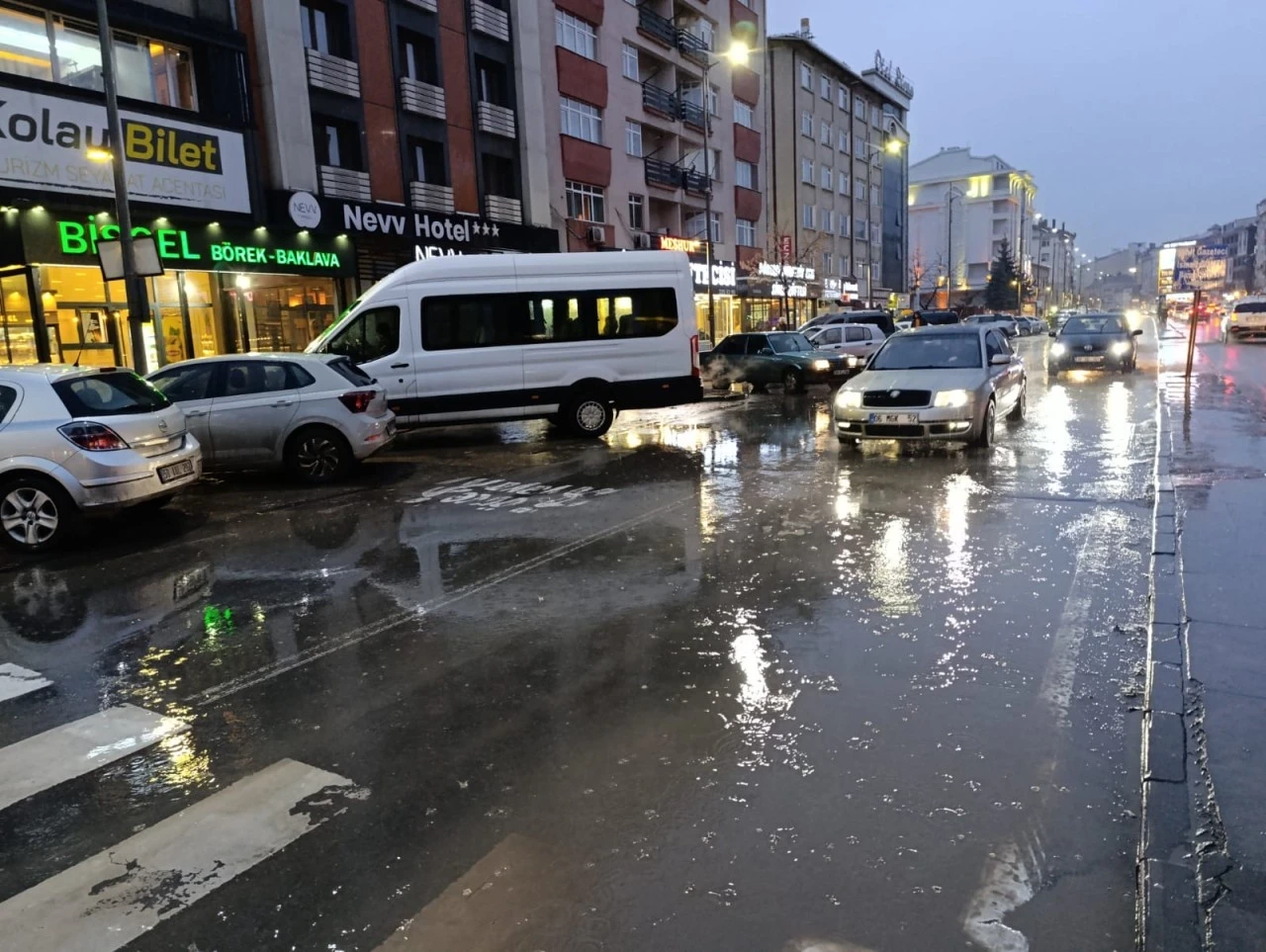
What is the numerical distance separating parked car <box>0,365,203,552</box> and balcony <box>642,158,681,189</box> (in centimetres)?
3025

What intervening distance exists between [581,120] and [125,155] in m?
18.7

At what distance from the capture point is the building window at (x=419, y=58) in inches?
961

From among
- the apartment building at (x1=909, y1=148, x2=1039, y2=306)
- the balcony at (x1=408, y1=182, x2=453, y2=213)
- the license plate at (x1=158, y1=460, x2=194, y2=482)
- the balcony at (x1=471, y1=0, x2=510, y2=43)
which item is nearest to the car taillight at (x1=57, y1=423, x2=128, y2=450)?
the license plate at (x1=158, y1=460, x2=194, y2=482)

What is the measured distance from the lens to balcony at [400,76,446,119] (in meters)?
23.8

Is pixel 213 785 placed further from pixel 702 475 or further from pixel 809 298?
pixel 809 298

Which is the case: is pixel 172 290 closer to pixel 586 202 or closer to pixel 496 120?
pixel 496 120

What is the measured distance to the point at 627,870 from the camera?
3041mm

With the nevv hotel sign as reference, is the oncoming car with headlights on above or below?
below

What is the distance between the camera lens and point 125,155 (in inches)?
642

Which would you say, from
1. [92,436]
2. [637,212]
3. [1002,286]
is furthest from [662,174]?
[1002,286]

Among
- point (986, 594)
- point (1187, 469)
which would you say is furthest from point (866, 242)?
point (986, 594)

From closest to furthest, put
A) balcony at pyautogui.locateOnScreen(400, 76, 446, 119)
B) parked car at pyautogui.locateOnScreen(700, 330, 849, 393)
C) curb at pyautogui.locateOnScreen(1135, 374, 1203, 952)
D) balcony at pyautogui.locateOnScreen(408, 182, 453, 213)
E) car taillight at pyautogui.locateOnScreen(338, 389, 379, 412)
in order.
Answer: curb at pyautogui.locateOnScreen(1135, 374, 1203, 952) < car taillight at pyautogui.locateOnScreen(338, 389, 379, 412) < parked car at pyautogui.locateOnScreen(700, 330, 849, 393) < balcony at pyautogui.locateOnScreen(400, 76, 446, 119) < balcony at pyautogui.locateOnScreen(408, 182, 453, 213)

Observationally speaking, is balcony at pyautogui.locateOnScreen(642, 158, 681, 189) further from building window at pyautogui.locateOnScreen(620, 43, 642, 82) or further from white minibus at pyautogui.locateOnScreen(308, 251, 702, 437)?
white minibus at pyautogui.locateOnScreen(308, 251, 702, 437)

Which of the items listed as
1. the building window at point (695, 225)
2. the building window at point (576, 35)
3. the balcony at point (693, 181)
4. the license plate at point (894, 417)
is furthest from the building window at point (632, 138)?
the license plate at point (894, 417)
